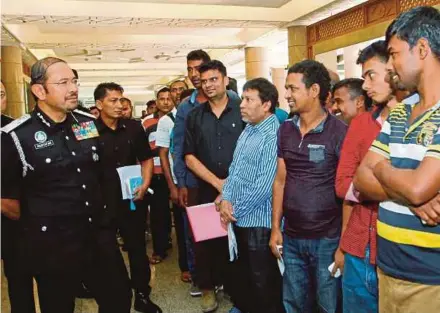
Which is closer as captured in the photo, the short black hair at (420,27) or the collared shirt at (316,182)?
the short black hair at (420,27)

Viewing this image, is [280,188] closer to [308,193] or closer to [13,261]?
[308,193]

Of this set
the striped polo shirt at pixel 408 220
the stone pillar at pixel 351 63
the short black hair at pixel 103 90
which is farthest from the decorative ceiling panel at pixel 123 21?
the striped polo shirt at pixel 408 220

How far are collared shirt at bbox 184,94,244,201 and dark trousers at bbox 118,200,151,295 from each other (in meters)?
0.57

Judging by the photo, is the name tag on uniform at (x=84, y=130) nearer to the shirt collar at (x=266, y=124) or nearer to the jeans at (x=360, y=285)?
the shirt collar at (x=266, y=124)

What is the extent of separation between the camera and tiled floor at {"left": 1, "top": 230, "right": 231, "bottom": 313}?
2.92 m

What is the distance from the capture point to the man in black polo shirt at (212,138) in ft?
8.79

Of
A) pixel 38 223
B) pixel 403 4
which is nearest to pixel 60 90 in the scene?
pixel 38 223

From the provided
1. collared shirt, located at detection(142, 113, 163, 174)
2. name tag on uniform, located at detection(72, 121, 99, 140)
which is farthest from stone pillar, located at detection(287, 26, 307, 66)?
name tag on uniform, located at detection(72, 121, 99, 140)

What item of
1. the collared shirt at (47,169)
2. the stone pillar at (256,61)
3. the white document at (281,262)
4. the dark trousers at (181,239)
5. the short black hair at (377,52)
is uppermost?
the stone pillar at (256,61)

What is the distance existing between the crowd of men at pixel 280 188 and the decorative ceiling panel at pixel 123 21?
4.53 m

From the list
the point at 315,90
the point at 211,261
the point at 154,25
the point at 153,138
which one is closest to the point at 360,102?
the point at 315,90

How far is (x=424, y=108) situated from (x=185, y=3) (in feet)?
20.6

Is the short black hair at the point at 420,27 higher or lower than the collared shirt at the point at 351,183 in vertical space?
higher

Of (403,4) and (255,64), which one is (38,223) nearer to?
(403,4)
